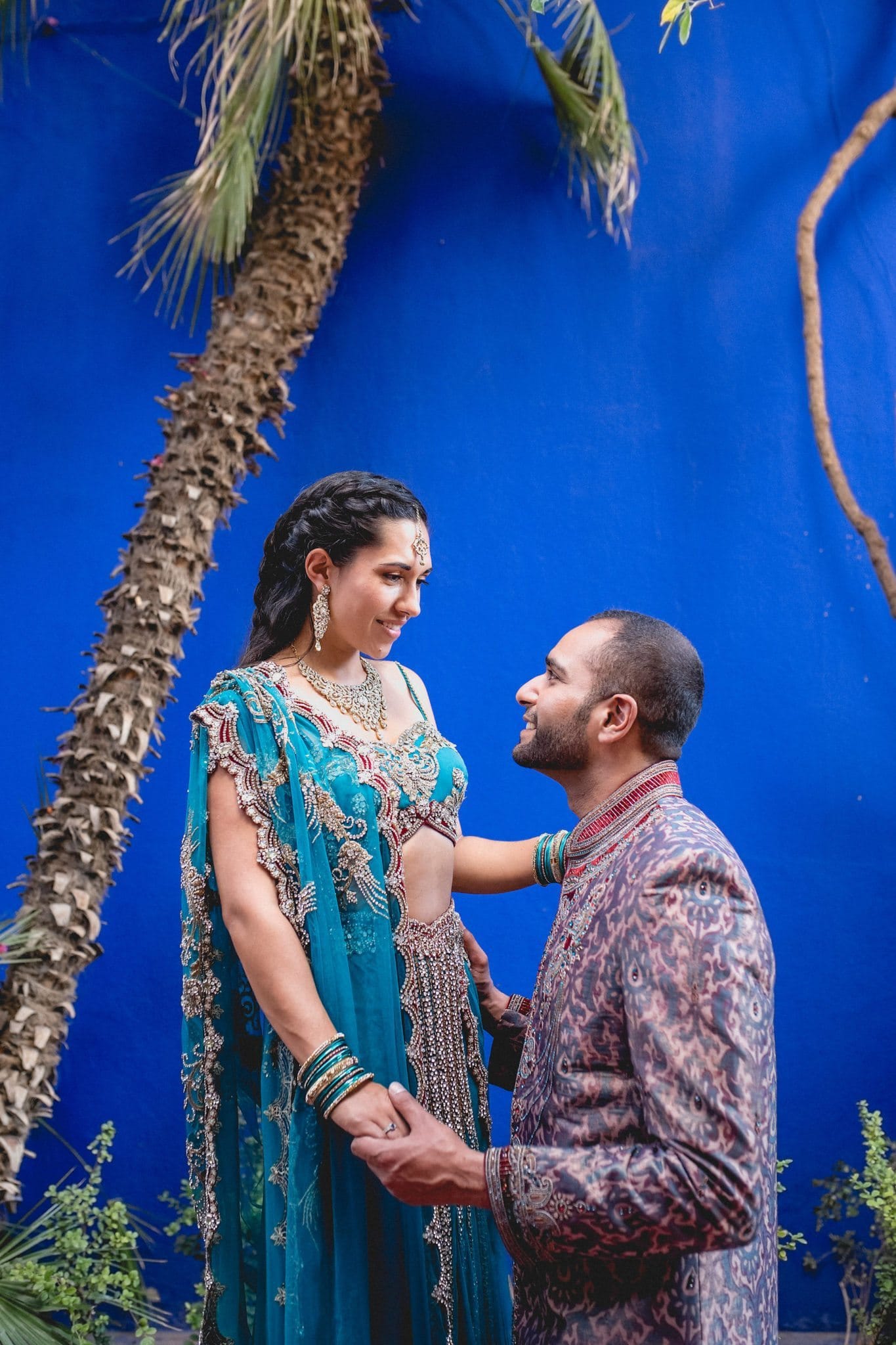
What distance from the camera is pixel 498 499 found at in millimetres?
3363

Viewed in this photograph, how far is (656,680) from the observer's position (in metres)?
1.62

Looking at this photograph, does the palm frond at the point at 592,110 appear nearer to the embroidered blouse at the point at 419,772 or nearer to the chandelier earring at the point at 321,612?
the chandelier earring at the point at 321,612

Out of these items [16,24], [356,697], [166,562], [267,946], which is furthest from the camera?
[16,24]

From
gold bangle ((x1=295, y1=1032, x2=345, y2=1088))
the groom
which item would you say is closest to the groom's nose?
the groom

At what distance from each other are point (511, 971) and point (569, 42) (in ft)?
9.01

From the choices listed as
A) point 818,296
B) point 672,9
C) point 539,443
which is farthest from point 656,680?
point 818,296

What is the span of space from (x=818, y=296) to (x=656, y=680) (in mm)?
2093

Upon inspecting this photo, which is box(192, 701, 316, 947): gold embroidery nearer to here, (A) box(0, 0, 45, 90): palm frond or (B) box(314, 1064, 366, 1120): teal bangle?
(B) box(314, 1064, 366, 1120): teal bangle

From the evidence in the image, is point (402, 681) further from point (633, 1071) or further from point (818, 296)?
point (818, 296)

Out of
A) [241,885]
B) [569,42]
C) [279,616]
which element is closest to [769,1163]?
[241,885]

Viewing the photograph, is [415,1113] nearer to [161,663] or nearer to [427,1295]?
[427,1295]

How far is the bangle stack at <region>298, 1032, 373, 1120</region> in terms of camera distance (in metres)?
1.74

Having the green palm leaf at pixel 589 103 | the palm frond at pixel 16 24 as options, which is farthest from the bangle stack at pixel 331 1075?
the palm frond at pixel 16 24

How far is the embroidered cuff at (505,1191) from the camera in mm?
1379
